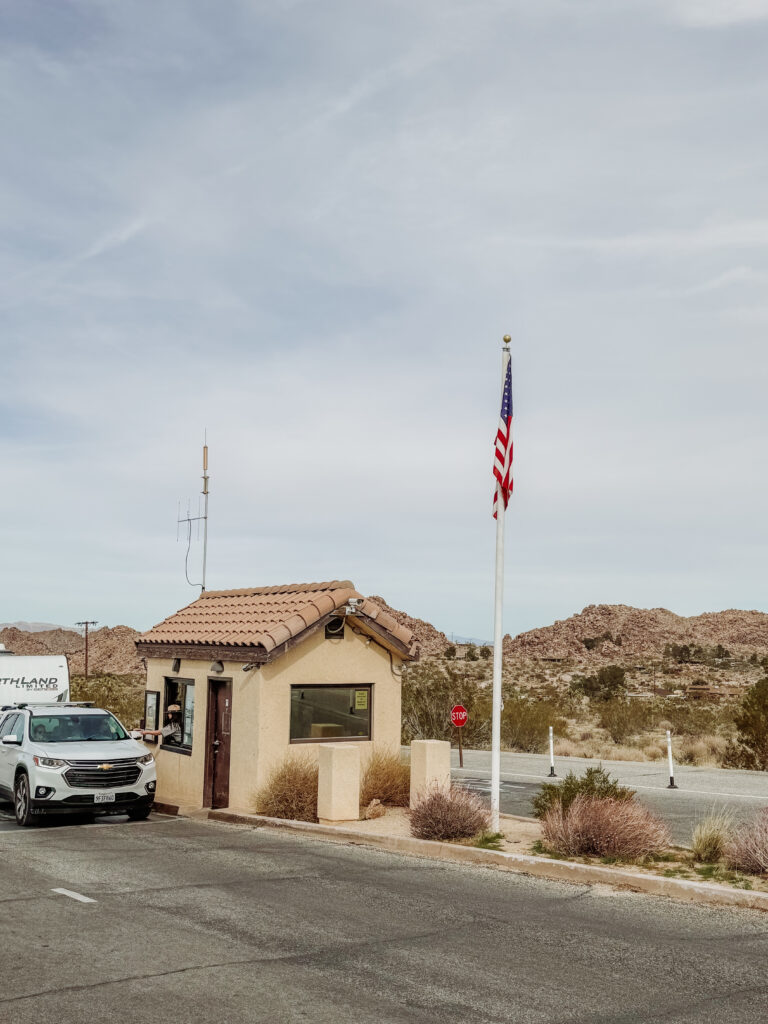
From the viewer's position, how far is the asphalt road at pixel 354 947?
7.10 metres

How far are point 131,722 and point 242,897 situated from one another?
3009cm

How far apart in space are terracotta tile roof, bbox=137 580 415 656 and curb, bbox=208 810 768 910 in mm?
3104

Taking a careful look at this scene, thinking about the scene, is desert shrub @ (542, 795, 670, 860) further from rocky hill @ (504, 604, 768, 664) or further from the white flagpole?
rocky hill @ (504, 604, 768, 664)

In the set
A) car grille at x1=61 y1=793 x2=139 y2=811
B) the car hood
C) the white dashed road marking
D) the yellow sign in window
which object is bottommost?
the white dashed road marking

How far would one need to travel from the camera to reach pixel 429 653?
10356cm

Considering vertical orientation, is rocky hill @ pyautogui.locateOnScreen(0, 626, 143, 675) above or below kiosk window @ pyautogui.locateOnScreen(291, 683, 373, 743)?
above

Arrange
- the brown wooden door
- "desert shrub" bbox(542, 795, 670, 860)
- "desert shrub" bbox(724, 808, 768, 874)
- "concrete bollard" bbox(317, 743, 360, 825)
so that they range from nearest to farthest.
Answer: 1. "desert shrub" bbox(724, 808, 768, 874)
2. "desert shrub" bbox(542, 795, 670, 860)
3. "concrete bollard" bbox(317, 743, 360, 825)
4. the brown wooden door

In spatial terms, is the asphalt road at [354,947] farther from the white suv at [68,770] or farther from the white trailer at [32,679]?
the white trailer at [32,679]

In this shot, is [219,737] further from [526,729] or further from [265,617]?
[526,729]

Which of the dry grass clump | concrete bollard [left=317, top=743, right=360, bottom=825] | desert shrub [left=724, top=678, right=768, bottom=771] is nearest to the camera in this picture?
concrete bollard [left=317, top=743, right=360, bottom=825]

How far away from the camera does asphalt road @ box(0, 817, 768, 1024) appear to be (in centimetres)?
710

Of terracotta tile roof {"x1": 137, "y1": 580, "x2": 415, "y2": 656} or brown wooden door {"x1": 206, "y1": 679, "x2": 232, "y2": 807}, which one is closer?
terracotta tile roof {"x1": 137, "y1": 580, "x2": 415, "y2": 656}

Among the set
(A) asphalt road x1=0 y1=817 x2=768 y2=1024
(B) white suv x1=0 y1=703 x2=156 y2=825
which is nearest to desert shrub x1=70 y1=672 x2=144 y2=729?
(B) white suv x1=0 y1=703 x2=156 y2=825

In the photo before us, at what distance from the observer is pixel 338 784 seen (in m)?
16.0
